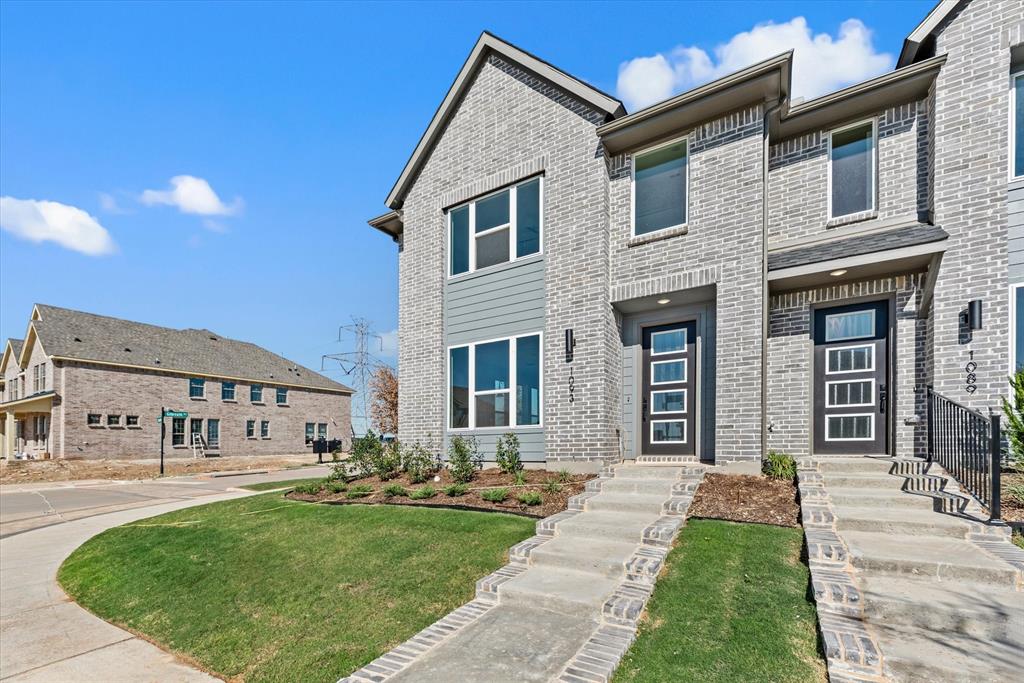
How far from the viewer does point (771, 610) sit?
3832 mm

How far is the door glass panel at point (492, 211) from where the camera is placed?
10.3 meters

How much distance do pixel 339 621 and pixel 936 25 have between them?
11086 mm

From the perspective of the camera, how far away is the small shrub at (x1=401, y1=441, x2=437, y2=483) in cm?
957

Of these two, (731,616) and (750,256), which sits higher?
(750,256)

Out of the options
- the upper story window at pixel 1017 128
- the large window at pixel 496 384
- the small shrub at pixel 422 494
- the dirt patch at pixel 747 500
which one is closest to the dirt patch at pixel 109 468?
the large window at pixel 496 384

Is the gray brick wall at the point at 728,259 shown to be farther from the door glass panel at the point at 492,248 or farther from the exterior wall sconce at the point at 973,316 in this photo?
the door glass panel at the point at 492,248

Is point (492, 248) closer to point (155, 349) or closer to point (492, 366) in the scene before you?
point (492, 366)

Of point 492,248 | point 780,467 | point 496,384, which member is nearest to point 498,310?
point 492,248

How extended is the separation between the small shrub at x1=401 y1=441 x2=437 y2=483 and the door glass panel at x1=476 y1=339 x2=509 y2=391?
1737 mm

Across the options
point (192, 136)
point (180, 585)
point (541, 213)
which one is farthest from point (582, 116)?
point (192, 136)

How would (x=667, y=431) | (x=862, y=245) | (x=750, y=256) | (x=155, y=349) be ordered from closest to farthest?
(x=862, y=245), (x=750, y=256), (x=667, y=431), (x=155, y=349)

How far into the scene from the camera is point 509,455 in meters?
9.18

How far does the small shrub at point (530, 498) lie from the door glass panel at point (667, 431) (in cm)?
276

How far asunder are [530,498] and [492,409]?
3.36 metres
